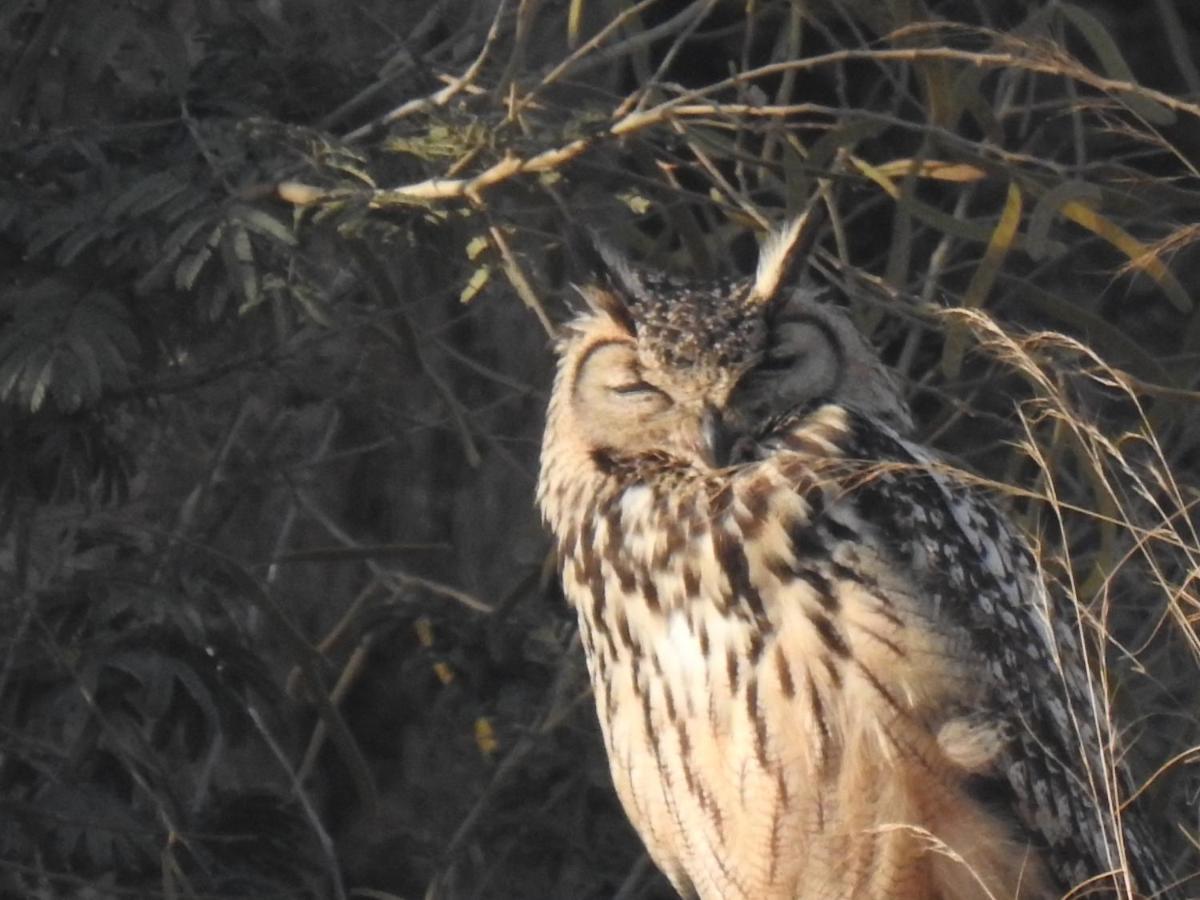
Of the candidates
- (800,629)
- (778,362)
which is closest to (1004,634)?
(800,629)

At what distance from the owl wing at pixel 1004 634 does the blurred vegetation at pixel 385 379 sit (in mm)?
121

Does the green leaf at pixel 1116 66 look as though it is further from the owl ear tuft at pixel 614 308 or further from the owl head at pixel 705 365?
the owl ear tuft at pixel 614 308

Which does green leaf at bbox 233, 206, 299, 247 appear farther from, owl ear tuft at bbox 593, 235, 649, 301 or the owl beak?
the owl beak

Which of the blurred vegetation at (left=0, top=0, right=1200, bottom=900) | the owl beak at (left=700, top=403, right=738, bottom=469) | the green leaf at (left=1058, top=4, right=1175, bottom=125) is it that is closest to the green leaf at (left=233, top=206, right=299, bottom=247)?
the blurred vegetation at (left=0, top=0, right=1200, bottom=900)

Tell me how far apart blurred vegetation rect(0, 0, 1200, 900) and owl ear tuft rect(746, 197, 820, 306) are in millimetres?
71

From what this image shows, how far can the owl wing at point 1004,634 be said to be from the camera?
2.65 m

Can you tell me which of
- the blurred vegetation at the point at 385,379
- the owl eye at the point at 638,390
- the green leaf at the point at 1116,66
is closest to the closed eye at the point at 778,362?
the owl eye at the point at 638,390

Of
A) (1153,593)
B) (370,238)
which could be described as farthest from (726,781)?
(1153,593)

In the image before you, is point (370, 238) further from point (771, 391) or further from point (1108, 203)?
point (1108, 203)

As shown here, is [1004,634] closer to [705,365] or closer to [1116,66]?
[705,365]

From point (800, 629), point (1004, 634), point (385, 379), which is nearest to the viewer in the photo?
point (800, 629)

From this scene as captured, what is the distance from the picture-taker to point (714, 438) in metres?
2.64

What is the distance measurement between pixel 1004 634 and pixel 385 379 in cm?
153

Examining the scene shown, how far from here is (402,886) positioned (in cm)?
383
